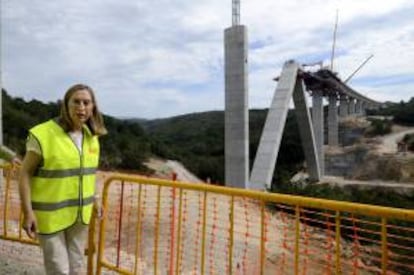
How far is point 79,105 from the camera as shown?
3.44 meters

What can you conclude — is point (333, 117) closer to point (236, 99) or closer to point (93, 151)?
point (236, 99)

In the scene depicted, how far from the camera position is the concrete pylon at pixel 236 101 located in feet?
67.8

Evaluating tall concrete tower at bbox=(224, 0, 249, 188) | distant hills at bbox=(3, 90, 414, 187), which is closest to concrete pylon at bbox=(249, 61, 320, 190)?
tall concrete tower at bbox=(224, 0, 249, 188)

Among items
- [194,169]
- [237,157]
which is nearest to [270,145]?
[237,157]

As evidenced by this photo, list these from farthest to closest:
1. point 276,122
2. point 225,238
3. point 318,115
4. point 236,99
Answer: point 318,115
point 276,122
point 236,99
point 225,238

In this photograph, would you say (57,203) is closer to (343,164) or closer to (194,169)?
(194,169)

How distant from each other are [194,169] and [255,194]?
131ft

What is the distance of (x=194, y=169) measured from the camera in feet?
143

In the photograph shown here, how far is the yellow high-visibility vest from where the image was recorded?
3.32 m

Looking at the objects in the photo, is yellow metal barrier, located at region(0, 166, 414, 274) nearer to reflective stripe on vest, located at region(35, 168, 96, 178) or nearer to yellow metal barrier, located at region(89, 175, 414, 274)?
yellow metal barrier, located at region(89, 175, 414, 274)

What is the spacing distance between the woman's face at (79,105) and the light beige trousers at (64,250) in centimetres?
70

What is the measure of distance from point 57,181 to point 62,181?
0.10 ft

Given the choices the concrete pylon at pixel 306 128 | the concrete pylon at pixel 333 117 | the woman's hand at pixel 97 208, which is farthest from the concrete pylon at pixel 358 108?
the woman's hand at pixel 97 208

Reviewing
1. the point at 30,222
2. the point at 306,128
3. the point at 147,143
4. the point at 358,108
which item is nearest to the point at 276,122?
the point at 306,128
